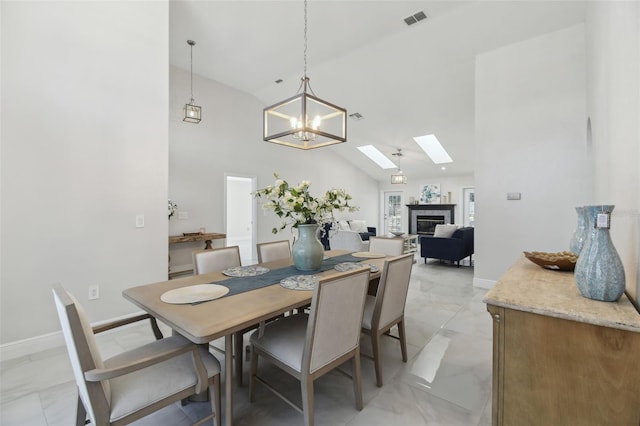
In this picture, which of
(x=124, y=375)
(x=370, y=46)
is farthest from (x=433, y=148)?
(x=124, y=375)

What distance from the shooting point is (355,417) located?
1.62 m

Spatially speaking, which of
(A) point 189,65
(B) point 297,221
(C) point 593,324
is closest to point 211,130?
(A) point 189,65

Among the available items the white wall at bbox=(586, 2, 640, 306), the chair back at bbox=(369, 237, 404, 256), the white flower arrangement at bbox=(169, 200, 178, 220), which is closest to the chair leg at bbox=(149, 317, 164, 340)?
the chair back at bbox=(369, 237, 404, 256)

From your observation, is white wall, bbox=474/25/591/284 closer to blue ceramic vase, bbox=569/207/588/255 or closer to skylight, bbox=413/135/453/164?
blue ceramic vase, bbox=569/207/588/255

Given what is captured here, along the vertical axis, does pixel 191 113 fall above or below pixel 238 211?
above

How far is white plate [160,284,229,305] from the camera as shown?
1.53 meters

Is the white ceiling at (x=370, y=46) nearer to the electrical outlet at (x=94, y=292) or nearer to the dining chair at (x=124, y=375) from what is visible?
the electrical outlet at (x=94, y=292)

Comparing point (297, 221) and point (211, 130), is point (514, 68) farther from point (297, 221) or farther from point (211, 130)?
point (211, 130)

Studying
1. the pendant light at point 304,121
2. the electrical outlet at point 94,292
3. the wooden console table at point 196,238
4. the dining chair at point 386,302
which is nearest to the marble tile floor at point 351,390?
the dining chair at point 386,302

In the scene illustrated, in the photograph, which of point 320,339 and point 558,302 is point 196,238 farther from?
point 558,302

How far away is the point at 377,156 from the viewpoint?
29.0 ft

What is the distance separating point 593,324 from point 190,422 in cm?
197

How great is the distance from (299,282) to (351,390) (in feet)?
2.63

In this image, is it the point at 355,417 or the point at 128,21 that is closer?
the point at 355,417
